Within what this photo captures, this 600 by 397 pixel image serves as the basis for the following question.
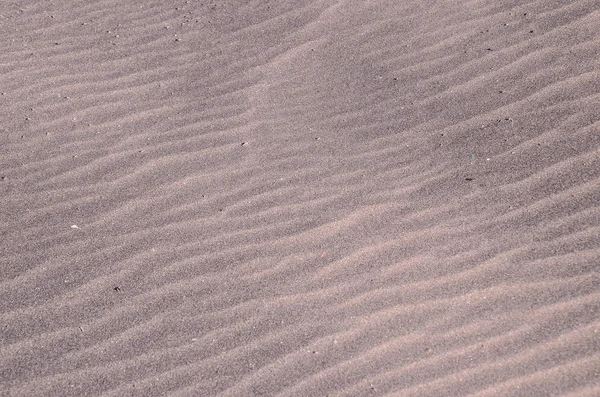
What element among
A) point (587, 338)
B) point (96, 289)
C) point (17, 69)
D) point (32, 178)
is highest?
point (17, 69)

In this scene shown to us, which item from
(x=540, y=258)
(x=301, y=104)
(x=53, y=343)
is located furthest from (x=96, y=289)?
(x=540, y=258)

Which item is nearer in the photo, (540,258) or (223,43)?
(540,258)

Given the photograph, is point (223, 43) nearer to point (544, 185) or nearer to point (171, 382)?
point (544, 185)

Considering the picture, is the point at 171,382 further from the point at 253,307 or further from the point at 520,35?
the point at 520,35

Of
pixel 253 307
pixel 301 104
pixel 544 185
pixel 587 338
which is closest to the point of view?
pixel 587 338

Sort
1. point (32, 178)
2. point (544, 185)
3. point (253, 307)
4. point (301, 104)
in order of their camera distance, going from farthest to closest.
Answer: point (301, 104), point (32, 178), point (544, 185), point (253, 307)

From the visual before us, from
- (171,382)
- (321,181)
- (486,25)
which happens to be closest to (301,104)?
(321,181)

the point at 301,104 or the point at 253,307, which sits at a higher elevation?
the point at 301,104
